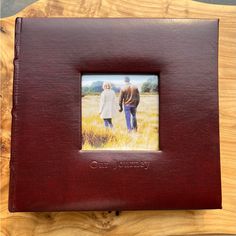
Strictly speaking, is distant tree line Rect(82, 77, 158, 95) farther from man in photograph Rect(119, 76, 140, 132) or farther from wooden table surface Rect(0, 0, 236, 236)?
wooden table surface Rect(0, 0, 236, 236)

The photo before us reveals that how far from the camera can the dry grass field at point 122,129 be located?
0.58 meters

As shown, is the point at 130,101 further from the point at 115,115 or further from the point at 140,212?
the point at 140,212

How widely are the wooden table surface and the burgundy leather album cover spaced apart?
0.15 ft

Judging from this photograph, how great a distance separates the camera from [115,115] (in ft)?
1.92

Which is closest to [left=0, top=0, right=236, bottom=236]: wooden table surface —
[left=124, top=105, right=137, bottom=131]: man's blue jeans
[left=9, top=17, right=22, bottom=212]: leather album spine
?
[left=9, top=17, right=22, bottom=212]: leather album spine

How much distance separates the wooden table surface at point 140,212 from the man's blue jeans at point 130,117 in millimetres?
145

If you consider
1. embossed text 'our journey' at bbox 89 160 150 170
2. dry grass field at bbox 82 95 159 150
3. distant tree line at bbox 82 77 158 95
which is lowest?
embossed text 'our journey' at bbox 89 160 150 170

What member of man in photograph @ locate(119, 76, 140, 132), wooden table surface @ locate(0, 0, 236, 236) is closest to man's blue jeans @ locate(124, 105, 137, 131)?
man in photograph @ locate(119, 76, 140, 132)

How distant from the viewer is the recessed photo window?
0.58 meters

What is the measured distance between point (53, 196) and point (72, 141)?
9 centimetres

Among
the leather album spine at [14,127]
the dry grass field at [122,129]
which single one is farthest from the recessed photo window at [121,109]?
the leather album spine at [14,127]

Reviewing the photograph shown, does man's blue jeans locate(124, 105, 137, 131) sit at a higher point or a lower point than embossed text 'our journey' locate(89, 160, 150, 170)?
higher

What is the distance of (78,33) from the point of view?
1.90 ft

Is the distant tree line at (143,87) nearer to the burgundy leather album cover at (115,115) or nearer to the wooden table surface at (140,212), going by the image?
the burgundy leather album cover at (115,115)
